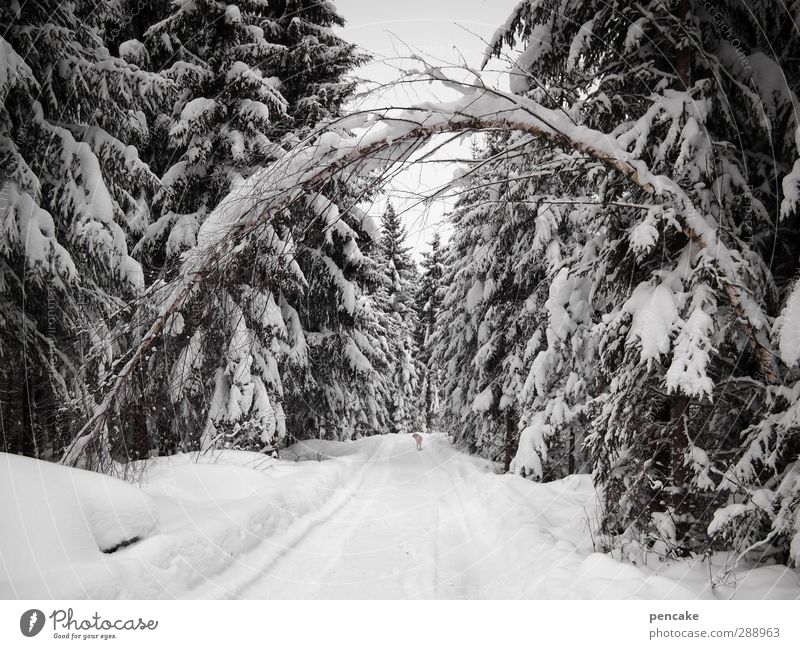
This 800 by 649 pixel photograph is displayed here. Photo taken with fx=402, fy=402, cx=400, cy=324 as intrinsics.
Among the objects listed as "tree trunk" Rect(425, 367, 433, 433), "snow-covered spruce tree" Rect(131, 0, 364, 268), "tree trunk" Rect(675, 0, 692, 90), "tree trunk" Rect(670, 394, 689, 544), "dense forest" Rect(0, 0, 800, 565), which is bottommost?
"tree trunk" Rect(425, 367, 433, 433)

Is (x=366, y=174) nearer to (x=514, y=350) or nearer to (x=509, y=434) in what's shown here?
(x=514, y=350)

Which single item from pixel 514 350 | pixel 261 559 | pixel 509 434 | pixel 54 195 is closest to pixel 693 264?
pixel 261 559

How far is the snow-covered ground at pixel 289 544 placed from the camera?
2.64m

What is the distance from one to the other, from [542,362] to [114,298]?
846 centimetres

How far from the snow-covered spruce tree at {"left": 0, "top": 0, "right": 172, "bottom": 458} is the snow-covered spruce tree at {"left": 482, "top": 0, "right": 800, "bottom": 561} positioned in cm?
574

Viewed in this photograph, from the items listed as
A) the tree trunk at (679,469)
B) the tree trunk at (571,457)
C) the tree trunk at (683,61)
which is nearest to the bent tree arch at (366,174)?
the tree trunk at (679,469)

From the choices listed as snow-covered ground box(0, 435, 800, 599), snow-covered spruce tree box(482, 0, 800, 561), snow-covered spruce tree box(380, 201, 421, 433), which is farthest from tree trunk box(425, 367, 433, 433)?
snow-covered spruce tree box(482, 0, 800, 561)

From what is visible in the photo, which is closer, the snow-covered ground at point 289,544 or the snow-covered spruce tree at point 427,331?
the snow-covered ground at point 289,544

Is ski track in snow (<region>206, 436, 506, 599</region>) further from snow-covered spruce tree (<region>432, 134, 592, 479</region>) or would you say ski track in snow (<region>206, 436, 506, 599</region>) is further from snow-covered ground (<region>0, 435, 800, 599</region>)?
snow-covered spruce tree (<region>432, 134, 592, 479</region>)

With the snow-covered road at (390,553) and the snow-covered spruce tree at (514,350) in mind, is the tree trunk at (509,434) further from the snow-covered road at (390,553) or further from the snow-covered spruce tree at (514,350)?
the snow-covered road at (390,553)

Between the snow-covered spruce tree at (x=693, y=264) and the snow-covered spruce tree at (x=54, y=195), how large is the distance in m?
5.74

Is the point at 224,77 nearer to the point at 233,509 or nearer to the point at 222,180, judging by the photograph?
the point at 222,180

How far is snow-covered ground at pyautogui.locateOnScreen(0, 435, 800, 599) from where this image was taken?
2.64 m

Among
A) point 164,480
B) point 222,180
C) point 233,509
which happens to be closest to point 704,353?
point 233,509
